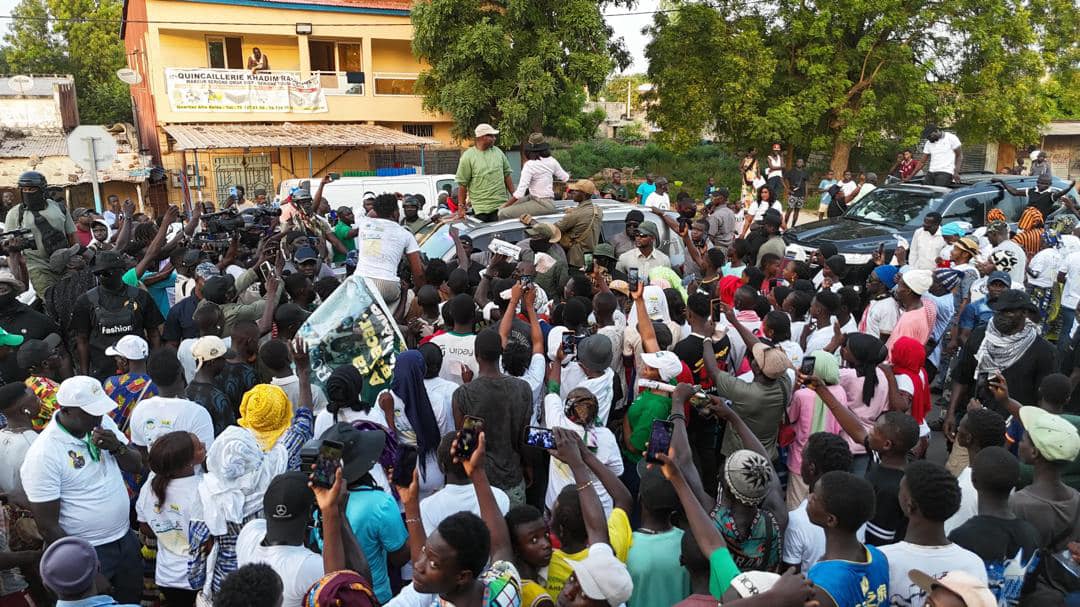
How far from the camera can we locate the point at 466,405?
4316mm

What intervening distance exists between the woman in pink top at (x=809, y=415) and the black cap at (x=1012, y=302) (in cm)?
153

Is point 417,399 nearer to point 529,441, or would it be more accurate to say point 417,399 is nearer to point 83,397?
point 529,441

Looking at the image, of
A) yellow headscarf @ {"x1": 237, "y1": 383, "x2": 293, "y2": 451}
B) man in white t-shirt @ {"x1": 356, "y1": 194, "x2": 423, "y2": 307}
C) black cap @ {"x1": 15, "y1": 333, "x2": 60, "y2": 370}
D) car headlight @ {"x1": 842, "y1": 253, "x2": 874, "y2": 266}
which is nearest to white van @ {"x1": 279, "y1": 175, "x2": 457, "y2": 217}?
car headlight @ {"x1": 842, "y1": 253, "x2": 874, "y2": 266}

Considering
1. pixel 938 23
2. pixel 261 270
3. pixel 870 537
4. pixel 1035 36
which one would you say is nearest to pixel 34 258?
pixel 261 270

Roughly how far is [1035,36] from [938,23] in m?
2.77

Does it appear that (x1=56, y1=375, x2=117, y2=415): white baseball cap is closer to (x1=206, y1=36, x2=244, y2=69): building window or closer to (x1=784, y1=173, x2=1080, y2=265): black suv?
(x1=784, y1=173, x2=1080, y2=265): black suv

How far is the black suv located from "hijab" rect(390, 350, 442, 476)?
7.39 m

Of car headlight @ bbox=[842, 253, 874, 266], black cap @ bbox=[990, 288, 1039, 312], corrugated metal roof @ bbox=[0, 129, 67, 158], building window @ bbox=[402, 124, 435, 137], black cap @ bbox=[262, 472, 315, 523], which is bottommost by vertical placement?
black cap @ bbox=[262, 472, 315, 523]

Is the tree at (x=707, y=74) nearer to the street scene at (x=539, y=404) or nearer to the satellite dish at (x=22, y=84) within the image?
the street scene at (x=539, y=404)

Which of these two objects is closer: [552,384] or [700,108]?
[552,384]

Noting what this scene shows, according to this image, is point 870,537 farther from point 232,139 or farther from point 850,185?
point 232,139

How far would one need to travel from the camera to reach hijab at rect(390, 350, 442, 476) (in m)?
4.45

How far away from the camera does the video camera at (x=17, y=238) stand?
7.28 meters

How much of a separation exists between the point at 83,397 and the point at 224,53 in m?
24.7
